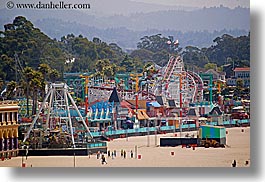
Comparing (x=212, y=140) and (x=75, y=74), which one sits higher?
(x=75, y=74)

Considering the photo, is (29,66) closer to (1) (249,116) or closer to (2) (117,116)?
(2) (117,116)

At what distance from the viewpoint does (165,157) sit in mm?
10102

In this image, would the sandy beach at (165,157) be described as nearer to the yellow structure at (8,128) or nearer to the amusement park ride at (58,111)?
the yellow structure at (8,128)

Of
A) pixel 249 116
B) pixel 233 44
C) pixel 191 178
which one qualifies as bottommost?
pixel 191 178

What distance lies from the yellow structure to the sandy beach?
4.4 inches

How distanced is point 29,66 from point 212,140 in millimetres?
2049

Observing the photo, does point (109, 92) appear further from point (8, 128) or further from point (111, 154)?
point (8, 128)

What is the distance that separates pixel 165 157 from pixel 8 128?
1648 mm

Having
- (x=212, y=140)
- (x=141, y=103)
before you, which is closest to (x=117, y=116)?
(x=141, y=103)

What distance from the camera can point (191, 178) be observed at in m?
9.89

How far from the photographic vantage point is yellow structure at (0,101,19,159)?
400 inches

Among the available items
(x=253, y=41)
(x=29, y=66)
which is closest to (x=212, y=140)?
(x=253, y=41)

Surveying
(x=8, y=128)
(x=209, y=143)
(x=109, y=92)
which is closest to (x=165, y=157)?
(x=209, y=143)

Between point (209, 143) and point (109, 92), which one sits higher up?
point (109, 92)
